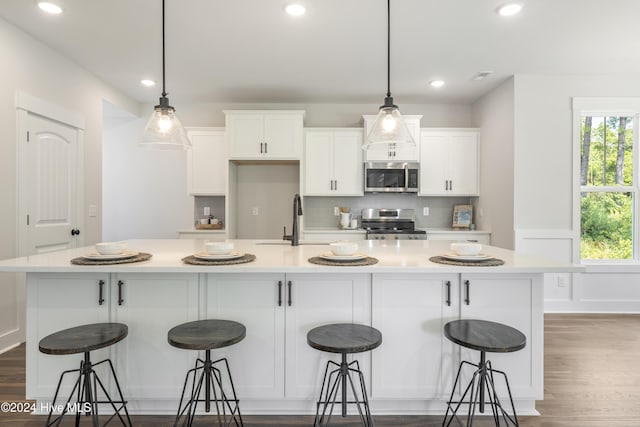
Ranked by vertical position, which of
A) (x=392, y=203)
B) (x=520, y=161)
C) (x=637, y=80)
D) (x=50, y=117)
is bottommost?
(x=392, y=203)

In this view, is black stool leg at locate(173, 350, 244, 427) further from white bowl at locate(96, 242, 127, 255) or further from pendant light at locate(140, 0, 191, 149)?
pendant light at locate(140, 0, 191, 149)

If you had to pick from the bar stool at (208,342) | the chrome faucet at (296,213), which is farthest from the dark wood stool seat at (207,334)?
the chrome faucet at (296,213)

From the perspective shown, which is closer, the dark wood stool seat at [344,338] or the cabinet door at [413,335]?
the dark wood stool seat at [344,338]

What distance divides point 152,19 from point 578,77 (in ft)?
14.2

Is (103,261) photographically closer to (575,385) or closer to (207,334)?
(207,334)

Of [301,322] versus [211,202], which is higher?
[211,202]

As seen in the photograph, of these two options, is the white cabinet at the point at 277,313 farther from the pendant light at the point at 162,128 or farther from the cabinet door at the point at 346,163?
the cabinet door at the point at 346,163

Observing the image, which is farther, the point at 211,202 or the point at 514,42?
the point at 211,202

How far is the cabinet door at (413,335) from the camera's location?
6.26 feet

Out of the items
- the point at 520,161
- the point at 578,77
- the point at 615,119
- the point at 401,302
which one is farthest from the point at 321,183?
the point at 615,119

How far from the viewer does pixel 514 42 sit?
10.3ft

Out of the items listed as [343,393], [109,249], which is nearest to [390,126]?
[343,393]

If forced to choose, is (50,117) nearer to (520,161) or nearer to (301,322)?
(301,322)

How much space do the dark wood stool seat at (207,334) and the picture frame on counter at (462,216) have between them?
3.87m
